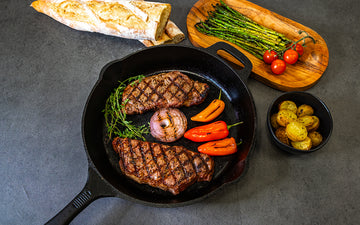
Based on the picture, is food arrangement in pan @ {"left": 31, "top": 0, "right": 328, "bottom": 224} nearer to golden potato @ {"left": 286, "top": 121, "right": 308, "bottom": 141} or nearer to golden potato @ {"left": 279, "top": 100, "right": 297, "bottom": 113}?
golden potato @ {"left": 286, "top": 121, "right": 308, "bottom": 141}

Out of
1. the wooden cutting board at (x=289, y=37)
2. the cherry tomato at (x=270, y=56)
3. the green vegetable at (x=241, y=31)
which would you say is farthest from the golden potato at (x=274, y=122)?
the green vegetable at (x=241, y=31)

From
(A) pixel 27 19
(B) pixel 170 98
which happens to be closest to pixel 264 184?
→ (B) pixel 170 98

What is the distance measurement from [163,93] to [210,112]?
0.74m

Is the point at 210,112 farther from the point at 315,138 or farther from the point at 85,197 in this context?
the point at 85,197

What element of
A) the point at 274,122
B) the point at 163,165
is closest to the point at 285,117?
the point at 274,122

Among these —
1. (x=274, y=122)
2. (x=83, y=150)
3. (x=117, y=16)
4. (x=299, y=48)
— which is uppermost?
(x=299, y=48)

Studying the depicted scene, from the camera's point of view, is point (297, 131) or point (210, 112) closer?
point (297, 131)

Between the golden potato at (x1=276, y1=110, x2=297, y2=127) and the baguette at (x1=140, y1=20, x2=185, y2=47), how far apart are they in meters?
2.02

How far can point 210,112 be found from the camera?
11.8 feet

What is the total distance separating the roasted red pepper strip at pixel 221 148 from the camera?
335 centimetres

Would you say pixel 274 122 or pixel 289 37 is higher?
pixel 289 37

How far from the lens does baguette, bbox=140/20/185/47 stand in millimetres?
4035

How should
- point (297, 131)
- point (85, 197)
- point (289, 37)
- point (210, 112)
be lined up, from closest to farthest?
point (85, 197) < point (297, 131) < point (210, 112) < point (289, 37)

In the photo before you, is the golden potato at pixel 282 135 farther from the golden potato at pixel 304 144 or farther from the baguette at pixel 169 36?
the baguette at pixel 169 36
